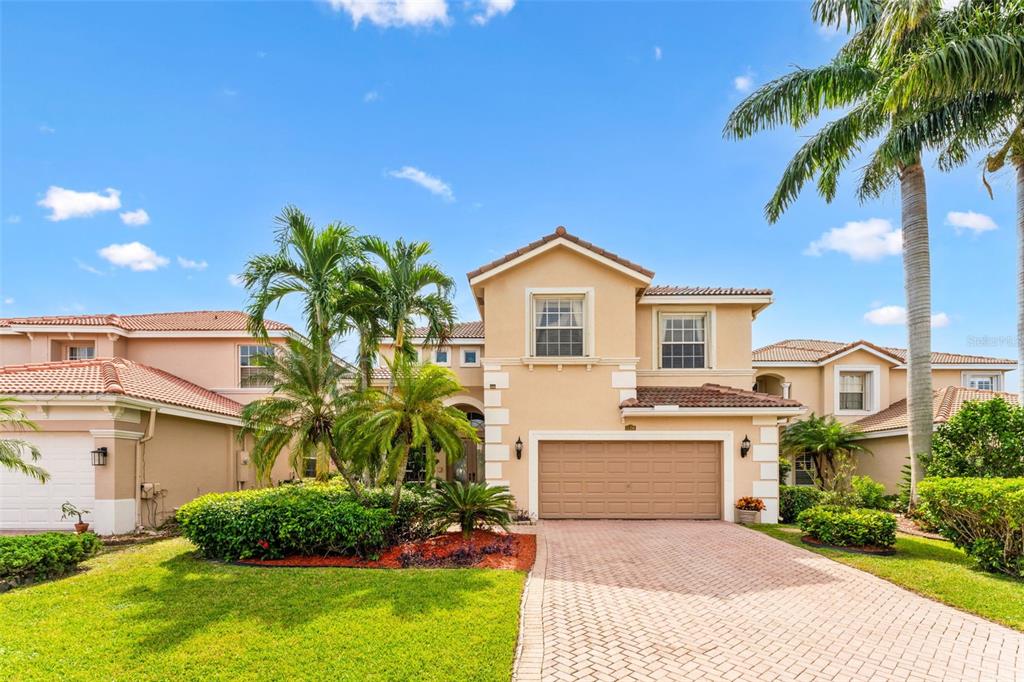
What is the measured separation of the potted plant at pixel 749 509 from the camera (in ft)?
44.3

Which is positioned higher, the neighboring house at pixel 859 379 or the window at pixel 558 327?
Result: the window at pixel 558 327

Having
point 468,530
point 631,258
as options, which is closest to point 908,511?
point 631,258

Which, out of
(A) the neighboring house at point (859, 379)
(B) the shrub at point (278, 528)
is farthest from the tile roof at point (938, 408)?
(B) the shrub at point (278, 528)

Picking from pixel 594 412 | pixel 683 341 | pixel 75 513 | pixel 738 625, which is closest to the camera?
pixel 738 625

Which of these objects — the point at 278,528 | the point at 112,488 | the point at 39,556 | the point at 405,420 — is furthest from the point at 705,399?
the point at 112,488

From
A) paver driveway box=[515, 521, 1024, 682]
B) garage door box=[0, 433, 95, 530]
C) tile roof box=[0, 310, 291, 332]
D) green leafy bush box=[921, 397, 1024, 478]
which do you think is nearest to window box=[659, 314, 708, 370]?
green leafy bush box=[921, 397, 1024, 478]

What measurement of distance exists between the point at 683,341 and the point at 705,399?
99.4 inches

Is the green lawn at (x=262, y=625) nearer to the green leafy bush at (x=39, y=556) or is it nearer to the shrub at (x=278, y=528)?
the green leafy bush at (x=39, y=556)

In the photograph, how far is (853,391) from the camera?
20828 millimetres

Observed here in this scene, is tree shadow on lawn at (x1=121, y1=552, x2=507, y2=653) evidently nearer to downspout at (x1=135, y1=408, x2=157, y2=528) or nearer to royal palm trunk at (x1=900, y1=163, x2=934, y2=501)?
downspout at (x1=135, y1=408, x2=157, y2=528)

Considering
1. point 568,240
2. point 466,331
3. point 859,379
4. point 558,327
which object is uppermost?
point 568,240

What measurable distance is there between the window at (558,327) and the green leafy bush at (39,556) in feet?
35.0

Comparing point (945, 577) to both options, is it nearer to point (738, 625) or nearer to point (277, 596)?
point (738, 625)

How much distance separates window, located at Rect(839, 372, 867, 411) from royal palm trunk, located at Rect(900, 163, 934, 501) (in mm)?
7061
